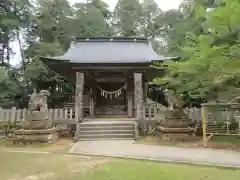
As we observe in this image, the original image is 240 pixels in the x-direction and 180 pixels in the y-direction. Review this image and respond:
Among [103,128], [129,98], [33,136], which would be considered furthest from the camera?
[129,98]

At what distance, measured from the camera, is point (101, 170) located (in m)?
5.31

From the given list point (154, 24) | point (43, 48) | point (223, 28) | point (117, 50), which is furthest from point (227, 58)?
point (154, 24)

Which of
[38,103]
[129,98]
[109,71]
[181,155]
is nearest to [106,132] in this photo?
[38,103]

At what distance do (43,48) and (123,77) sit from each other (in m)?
10.0

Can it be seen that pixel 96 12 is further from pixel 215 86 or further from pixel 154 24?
pixel 215 86

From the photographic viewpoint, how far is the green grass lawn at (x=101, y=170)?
189 inches

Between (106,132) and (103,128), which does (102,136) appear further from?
(103,128)

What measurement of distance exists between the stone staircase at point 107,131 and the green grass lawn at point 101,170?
14.2ft

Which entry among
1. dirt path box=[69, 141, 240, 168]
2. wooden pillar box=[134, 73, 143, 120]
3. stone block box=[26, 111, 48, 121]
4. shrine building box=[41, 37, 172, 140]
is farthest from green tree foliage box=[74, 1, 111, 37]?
dirt path box=[69, 141, 240, 168]

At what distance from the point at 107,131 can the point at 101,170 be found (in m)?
5.94

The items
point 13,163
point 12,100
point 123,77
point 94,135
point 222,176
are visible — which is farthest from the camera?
point 12,100

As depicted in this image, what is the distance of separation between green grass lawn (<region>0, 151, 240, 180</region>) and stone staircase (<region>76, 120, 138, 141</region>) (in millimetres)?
4335

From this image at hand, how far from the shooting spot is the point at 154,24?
116 ft

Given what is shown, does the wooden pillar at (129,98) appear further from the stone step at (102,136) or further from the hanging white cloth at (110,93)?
the stone step at (102,136)
